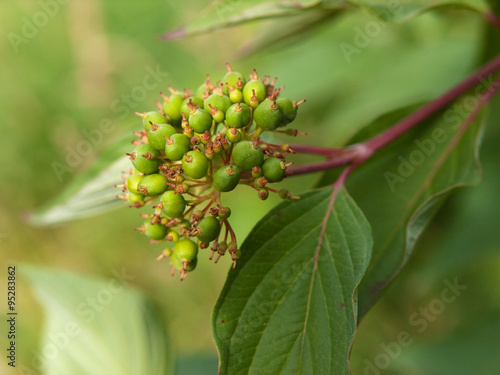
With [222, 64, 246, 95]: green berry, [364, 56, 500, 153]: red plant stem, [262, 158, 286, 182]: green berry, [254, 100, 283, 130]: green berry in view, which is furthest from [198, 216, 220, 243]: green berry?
[364, 56, 500, 153]: red plant stem

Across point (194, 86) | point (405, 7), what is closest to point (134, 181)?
point (405, 7)

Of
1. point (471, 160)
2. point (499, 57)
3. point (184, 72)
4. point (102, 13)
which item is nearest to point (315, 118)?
point (499, 57)

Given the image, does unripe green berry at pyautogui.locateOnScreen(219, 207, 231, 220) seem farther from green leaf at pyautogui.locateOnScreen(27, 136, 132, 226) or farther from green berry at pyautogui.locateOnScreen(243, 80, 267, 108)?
green leaf at pyautogui.locateOnScreen(27, 136, 132, 226)

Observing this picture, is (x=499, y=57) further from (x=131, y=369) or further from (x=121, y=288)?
(x=131, y=369)

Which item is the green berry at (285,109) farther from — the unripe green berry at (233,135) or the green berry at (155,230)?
the green berry at (155,230)

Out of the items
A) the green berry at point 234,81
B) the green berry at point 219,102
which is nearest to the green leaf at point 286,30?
the green berry at point 234,81

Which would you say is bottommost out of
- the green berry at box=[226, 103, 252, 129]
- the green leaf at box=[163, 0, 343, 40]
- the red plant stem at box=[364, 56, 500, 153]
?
the red plant stem at box=[364, 56, 500, 153]
